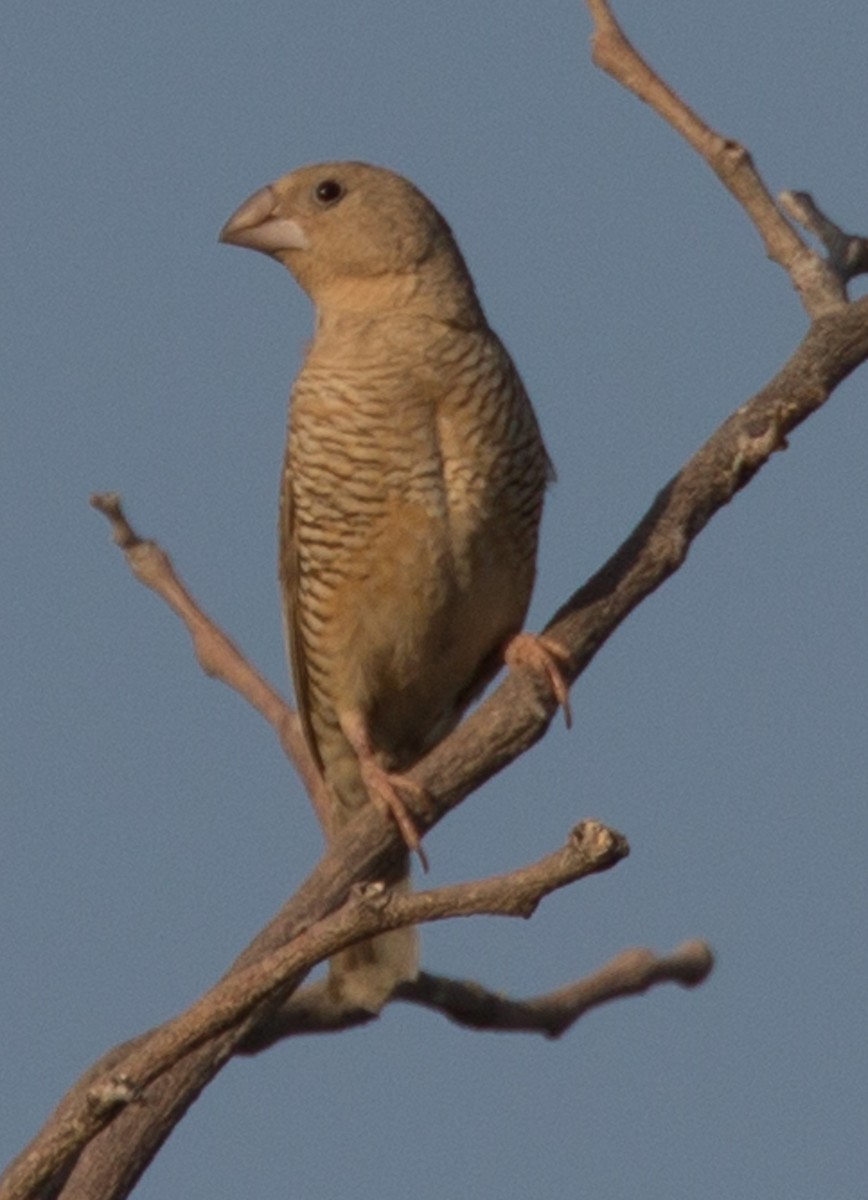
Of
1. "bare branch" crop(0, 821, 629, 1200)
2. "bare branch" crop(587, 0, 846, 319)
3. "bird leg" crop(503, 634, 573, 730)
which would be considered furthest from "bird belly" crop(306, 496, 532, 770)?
"bare branch" crop(0, 821, 629, 1200)

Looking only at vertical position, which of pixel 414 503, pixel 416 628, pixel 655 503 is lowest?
pixel 655 503

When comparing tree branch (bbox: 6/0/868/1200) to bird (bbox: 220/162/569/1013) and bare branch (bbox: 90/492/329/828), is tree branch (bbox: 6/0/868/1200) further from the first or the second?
bare branch (bbox: 90/492/329/828)

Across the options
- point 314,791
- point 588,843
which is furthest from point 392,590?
point 588,843

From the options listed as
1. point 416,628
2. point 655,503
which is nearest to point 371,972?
point 416,628

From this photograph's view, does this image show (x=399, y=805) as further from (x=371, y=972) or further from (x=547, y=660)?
(x=371, y=972)

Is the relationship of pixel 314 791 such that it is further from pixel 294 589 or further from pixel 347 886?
pixel 347 886

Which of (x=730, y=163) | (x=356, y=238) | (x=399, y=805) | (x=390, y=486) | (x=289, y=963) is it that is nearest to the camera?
(x=289, y=963)

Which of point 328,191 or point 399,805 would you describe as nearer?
point 399,805
